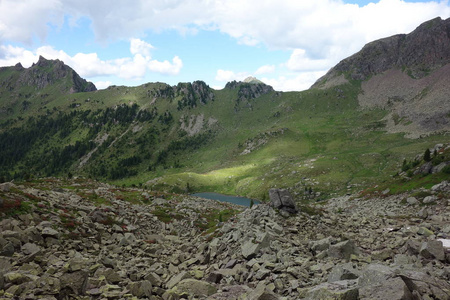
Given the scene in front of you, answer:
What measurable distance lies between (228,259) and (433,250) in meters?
14.6

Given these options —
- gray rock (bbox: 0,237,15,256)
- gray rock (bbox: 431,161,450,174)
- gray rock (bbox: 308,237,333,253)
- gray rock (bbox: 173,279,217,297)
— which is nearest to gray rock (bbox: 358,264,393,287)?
gray rock (bbox: 308,237,333,253)

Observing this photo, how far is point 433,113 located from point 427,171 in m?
181

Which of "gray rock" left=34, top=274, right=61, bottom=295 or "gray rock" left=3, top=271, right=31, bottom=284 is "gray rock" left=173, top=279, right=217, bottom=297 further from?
"gray rock" left=3, top=271, right=31, bottom=284

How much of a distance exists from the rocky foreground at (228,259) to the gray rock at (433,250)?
0.17 feet

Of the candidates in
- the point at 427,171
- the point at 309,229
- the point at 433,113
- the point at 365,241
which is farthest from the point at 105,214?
the point at 433,113

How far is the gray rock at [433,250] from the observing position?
15362 millimetres

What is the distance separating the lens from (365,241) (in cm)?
2281

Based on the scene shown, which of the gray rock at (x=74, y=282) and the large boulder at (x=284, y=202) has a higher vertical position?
the gray rock at (x=74, y=282)

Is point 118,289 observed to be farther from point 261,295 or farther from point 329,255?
point 329,255

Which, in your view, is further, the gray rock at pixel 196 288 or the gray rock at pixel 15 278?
the gray rock at pixel 196 288

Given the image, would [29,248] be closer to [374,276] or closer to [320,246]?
[320,246]

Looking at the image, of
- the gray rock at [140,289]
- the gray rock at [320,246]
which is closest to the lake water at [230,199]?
the gray rock at [320,246]

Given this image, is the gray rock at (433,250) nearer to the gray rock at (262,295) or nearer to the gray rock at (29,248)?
the gray rock at (262,295)

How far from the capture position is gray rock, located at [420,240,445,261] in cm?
1536
